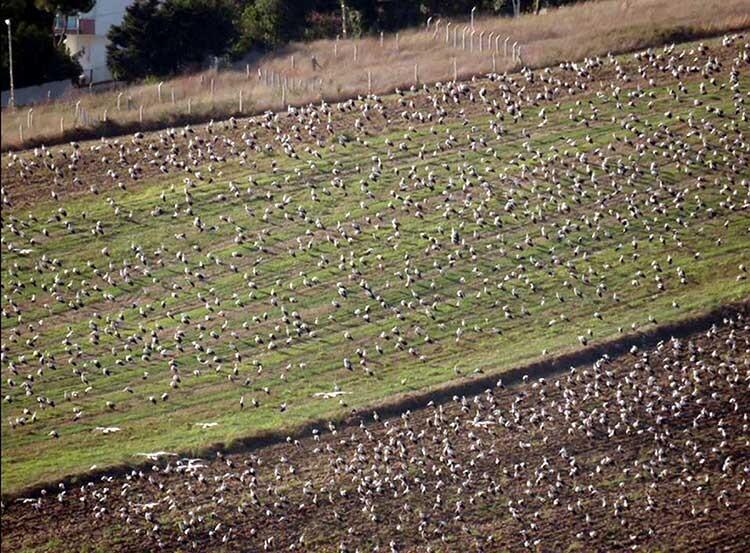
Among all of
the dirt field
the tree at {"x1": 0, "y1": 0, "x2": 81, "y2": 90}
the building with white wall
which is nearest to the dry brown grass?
the tree at {"x1": 0, "y1": 0, "x2": 81, "y2": 90}

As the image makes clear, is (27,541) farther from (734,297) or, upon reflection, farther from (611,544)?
(734,297)

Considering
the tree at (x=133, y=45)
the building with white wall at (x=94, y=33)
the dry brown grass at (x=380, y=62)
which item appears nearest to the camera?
the dry brown grass at (x=380, y=62)

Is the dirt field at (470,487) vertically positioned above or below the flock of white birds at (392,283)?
below

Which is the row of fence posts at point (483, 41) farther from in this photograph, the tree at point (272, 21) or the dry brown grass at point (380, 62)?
A: the tree at point (272, 21)

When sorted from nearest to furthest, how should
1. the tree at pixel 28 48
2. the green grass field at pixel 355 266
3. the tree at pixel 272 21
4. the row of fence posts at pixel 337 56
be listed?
the green grass field at pixel 355 266, the tree at pixel 28 48, the row of fence posts at pixel 337 56, the tree at pixel 272 21

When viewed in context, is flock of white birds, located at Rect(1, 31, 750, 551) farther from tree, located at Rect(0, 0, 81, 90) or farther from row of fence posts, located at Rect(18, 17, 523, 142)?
tree, located at Rect(0, 0, 81, 90)

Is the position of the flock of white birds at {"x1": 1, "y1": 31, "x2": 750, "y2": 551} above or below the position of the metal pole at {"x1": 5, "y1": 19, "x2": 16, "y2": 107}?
below

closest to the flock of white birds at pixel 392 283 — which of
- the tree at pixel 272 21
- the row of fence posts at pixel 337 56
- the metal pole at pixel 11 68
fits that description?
the row of fence posts at pixel 337 56
